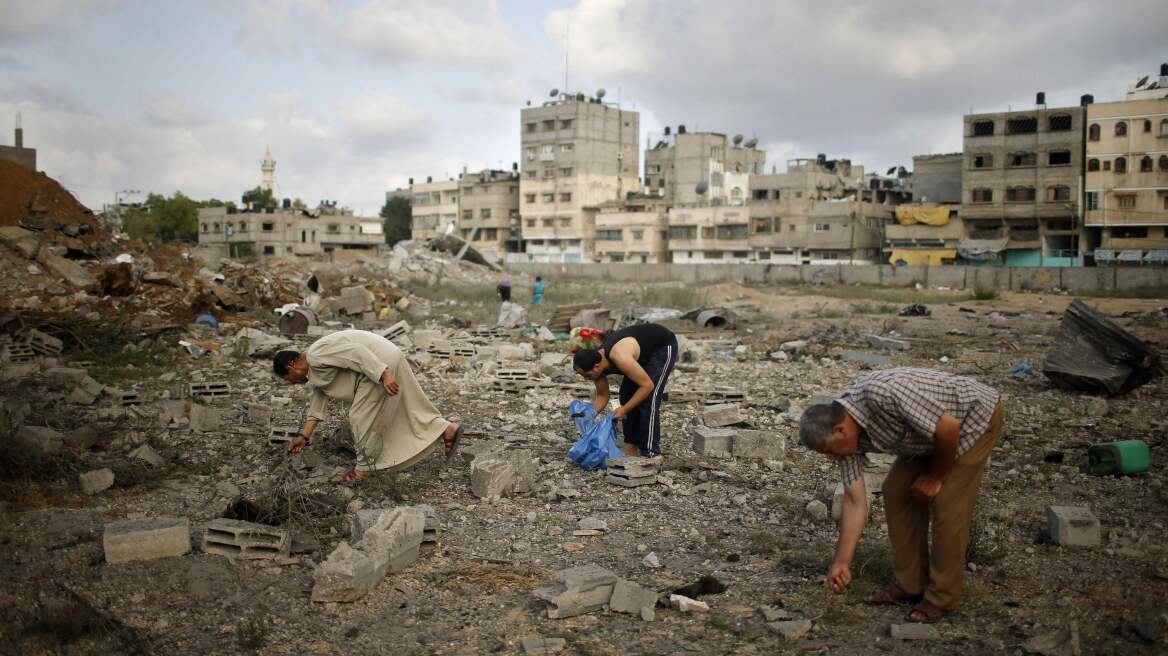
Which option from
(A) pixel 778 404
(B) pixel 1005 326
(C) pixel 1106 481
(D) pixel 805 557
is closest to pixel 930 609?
(D) pixel 805 557

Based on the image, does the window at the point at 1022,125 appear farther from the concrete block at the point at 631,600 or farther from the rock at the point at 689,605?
the concrete block at the point at 631,600

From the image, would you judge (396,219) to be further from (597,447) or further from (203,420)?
(597,447)

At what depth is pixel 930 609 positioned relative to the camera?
13.6 feet

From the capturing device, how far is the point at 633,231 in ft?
196

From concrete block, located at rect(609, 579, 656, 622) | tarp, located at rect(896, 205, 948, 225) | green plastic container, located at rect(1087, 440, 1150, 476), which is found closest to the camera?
concrete block, located at rect(609, 579, 656, 622)

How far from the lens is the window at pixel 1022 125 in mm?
45781

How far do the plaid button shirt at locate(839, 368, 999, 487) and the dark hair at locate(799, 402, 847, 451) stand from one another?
79 millimetres

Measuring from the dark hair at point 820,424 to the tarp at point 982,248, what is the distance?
45.5 m

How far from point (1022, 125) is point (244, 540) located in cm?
4935

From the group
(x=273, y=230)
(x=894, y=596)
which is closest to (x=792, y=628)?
(x=894, y=596)

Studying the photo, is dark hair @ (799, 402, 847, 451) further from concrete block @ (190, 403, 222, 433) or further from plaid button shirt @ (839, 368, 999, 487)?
concrete block @ (190, 403, 222, 433)

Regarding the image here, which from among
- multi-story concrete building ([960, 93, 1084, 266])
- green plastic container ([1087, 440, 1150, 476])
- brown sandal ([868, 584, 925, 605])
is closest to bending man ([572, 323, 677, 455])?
brown sandal ([868, 584, 925, 605])

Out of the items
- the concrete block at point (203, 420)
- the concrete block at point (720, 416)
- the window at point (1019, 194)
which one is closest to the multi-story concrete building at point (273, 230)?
the window at point (1019, 194)

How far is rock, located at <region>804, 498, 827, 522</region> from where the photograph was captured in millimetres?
5660
